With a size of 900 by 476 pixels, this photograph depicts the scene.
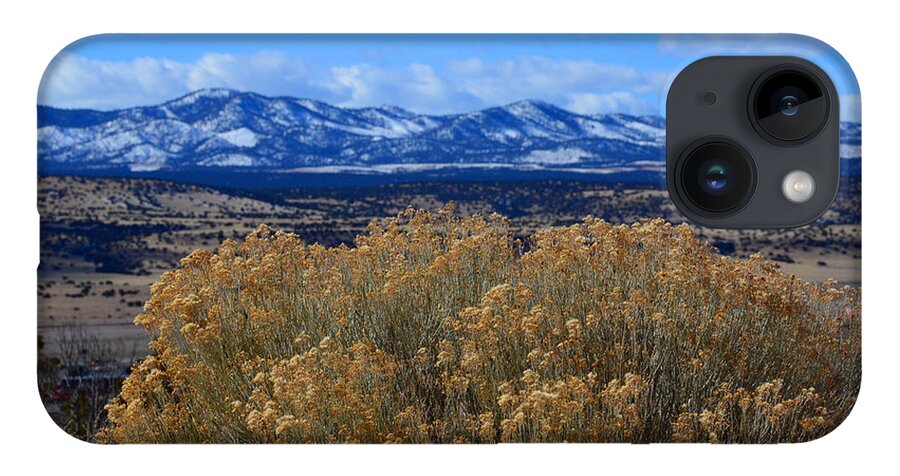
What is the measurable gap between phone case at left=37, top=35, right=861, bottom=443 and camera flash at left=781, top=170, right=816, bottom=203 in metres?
0.13

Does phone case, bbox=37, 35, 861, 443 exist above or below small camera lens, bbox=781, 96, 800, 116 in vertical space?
below

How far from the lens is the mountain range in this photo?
17.0 ft

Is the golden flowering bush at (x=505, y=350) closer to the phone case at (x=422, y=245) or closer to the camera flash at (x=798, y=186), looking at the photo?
the phone case at (x=422, y=245)

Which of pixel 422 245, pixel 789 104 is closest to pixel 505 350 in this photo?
pixel 422 245

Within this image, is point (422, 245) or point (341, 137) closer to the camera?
point (341, 137)

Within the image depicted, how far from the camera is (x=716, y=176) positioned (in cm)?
525

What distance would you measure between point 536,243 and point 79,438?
85.6 inches

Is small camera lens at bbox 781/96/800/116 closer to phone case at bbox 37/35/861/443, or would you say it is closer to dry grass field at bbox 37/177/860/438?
phone case at bbox 37/35/861/443

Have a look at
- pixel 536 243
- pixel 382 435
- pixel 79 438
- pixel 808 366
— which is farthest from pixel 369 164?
pixel 808 366

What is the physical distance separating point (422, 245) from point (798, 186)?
164 centimetres

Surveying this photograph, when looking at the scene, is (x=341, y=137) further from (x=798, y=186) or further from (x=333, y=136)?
(x=798, y=186)

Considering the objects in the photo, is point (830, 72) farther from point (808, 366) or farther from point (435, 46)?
point (435, 46)

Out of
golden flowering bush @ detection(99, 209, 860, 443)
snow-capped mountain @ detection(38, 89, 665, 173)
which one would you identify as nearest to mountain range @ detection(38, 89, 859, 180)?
snow-capped mountain @ detection(38, 89, 665, 173)

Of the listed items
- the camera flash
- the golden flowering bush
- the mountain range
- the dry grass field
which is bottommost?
the golden flowering bush
